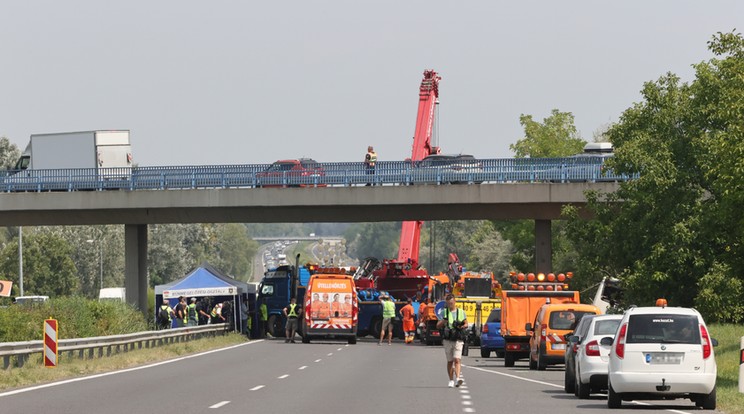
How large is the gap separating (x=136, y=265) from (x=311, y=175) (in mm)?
9706

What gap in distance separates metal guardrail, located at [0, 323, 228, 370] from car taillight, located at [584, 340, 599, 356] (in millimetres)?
11180

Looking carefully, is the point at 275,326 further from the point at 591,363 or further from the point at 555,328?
the point at 591,363

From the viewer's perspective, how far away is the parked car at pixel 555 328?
3322 cm

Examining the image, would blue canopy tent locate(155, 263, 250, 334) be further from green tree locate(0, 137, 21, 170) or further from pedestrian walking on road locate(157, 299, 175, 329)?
green tree locate(0, 137, 21, 170)

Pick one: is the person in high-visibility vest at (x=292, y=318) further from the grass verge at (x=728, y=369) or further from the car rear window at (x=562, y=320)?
the car rear window at (x=562, y=320)

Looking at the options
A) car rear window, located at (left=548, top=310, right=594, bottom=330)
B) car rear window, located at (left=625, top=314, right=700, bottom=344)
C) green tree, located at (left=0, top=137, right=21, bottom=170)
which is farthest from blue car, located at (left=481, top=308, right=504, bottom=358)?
green tree, located at (left=0, top=137, right=21, bottom=170)

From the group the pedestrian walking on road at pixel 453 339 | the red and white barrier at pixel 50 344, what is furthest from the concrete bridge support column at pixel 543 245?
the pedestrian walking on road at pixel 453 339

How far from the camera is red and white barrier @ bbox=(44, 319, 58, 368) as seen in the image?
1206 inches

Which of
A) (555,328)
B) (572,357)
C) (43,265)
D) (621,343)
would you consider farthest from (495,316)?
(43,265)

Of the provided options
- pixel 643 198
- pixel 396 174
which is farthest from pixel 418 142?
pixel 643 198

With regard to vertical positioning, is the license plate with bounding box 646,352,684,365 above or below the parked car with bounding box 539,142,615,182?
below

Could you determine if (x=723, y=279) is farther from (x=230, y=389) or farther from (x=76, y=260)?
(x=76, y=260)

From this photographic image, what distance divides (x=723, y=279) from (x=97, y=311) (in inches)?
760

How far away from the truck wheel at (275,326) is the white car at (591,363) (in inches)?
1431
